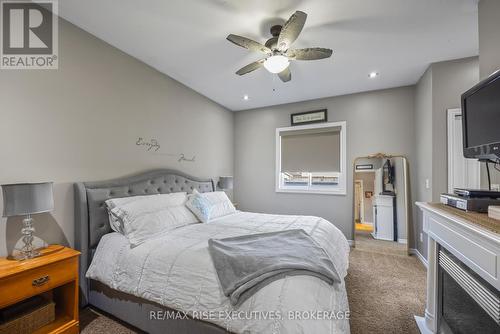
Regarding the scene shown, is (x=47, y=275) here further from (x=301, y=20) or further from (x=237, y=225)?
(x=301, y=20)

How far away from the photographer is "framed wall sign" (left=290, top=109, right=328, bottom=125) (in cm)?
407

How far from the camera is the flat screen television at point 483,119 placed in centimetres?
120

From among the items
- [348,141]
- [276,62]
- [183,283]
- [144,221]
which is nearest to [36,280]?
[144,221]

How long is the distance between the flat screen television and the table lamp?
300 centimetres

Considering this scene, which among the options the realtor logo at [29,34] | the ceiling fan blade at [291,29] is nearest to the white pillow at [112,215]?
the realtor logo at [29,34]

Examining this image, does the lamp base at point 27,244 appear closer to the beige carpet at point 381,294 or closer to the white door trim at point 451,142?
the beige carpet at point 381,294

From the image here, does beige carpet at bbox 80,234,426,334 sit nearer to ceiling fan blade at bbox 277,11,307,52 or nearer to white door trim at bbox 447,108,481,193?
white door trim at bbox 447,108,481,193

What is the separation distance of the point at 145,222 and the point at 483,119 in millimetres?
2708

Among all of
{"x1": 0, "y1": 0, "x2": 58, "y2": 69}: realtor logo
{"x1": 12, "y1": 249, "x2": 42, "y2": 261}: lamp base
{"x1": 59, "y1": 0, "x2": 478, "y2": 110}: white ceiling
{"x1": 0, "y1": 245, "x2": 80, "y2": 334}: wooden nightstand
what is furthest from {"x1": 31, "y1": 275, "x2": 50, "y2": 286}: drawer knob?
{"x1": 59, "y1": 0, "x2": 478, "y2": 110}: white ceiling

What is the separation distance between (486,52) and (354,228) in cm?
288

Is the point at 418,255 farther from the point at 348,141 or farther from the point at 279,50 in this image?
the point at 279,50

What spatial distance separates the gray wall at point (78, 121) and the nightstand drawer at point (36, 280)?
0.44 meters

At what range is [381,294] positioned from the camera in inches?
89.4

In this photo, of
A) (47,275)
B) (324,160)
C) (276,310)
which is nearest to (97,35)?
(47,275)
